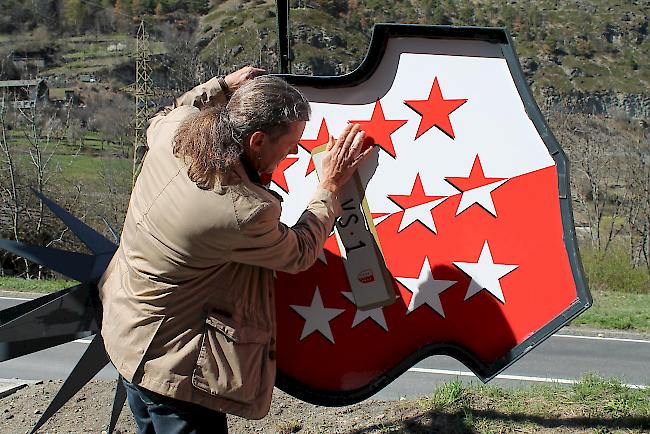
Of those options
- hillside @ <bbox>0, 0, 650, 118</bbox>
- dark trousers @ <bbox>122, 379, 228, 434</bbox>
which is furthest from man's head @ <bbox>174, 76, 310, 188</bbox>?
hillside @ <bbox>0, 0, 650, 118</bbox>

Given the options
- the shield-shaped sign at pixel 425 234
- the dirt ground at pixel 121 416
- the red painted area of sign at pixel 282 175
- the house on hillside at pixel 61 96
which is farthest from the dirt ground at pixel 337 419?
the house on hillside at pixel 61 96

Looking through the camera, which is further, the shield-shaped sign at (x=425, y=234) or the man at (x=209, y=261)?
the shield-shaped sign at (x=425, y=234)

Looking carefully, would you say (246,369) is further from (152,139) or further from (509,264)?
(509,264)

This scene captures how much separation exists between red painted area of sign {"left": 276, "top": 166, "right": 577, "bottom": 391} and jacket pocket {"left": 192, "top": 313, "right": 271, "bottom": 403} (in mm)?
715

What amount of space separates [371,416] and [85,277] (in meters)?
1.62

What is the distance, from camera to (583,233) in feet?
68.7

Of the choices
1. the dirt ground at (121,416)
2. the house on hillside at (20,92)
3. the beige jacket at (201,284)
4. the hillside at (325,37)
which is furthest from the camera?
the hillside at (325,37)

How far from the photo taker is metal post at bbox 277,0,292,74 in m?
3.12

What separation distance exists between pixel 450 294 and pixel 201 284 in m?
0.97

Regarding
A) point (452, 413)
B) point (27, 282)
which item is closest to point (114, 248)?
point (452, 413)

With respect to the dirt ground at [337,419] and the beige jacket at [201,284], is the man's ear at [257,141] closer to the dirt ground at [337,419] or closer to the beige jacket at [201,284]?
the beige jacket at [201,284]

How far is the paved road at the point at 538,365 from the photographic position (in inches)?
273

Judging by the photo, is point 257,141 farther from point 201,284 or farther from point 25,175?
point 25,175

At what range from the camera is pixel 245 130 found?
1.90 meters
